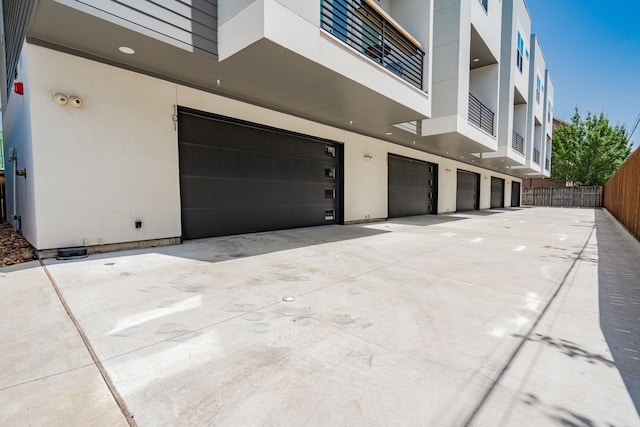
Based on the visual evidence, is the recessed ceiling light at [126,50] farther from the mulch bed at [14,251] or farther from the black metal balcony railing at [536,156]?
the black metal balcony railing at [536,156]

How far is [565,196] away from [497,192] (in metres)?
8.33

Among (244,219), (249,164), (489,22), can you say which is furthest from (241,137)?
(489,22)

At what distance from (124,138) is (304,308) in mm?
4057

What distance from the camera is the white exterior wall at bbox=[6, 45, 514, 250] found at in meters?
3.89

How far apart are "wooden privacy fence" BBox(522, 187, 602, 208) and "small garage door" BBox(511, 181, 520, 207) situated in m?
2.47

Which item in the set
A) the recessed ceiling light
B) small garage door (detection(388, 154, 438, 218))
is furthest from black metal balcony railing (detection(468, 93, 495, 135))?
the recessed ceiling light

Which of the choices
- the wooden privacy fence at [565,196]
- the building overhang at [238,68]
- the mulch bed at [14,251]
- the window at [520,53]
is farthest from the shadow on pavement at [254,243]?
the wooden privacy fence at [565,196]

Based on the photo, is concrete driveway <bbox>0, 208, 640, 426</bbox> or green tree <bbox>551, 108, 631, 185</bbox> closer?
concrete driveway <bbox>0, 208, 640, 426</bbox>

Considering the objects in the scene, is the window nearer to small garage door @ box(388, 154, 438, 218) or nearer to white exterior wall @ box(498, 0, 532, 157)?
white exterior wall @ box(498, 0, 532, 157)

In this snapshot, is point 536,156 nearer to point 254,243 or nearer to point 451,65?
point 451,65

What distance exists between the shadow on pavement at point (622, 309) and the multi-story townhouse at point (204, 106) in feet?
13.9

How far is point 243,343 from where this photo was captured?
1881mm

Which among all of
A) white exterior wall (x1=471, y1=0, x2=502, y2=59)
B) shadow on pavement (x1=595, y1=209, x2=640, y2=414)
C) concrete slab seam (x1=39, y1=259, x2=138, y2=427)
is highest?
white exterior wall (x1=471, y1=0, x2=502, y2=59)

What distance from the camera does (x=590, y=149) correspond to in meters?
23.5
